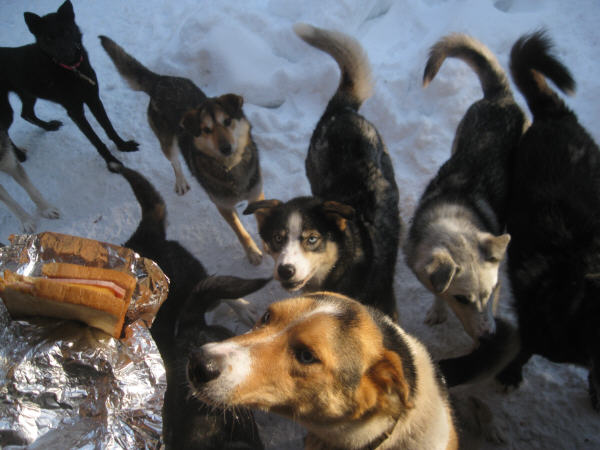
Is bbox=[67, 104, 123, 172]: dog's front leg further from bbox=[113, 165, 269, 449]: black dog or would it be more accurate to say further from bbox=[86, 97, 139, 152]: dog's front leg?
bbox=[113, 165, 269, 449]: black dog

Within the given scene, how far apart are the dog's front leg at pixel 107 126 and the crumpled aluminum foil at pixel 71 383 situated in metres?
3.14

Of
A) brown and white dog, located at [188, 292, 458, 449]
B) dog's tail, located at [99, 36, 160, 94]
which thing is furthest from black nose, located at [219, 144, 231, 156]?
brown and white dog, located at [188, 292, 458, 449]

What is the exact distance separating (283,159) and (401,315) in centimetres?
244

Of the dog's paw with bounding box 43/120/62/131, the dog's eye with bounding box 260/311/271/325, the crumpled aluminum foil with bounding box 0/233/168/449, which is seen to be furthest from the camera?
the dog's paw with bounding box 43/120/62/131

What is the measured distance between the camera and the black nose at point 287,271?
250 centimetres

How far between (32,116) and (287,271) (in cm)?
490

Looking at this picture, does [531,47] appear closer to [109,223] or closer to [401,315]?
[401,315]

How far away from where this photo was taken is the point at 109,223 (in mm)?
4348

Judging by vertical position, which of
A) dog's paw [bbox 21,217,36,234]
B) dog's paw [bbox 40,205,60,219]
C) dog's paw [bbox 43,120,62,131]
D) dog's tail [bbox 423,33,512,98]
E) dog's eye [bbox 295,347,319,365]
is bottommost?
dog's paw [bbox 21,217,36,234]

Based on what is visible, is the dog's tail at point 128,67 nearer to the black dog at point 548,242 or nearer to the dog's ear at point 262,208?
the dog's ear at point 262,208

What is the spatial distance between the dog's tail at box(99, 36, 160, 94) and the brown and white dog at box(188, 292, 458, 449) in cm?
397

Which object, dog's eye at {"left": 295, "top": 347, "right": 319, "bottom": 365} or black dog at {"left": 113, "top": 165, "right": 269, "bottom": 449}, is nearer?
dog's eye at {"left": 295, "top": 347, "right": 319, "bottom": 365}

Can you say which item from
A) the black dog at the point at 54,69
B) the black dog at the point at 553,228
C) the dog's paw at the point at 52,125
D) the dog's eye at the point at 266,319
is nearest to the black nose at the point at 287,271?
the dog's eye at the point at 266,319

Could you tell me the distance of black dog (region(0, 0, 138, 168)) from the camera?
3840 millimetres
